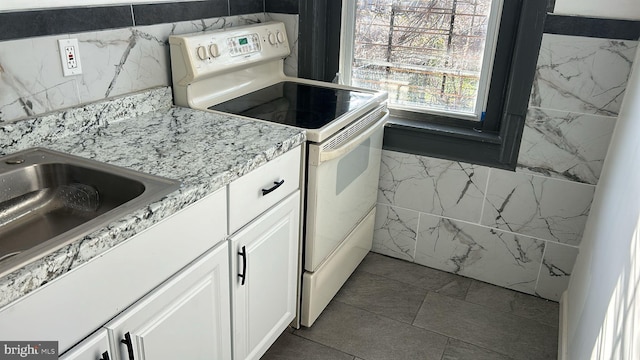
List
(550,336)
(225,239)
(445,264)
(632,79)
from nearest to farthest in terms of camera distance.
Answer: (225,239), (632,79), (550,336), (445,264)

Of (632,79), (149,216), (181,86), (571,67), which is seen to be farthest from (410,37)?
(149,216)

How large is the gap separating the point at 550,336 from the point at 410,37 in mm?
1495

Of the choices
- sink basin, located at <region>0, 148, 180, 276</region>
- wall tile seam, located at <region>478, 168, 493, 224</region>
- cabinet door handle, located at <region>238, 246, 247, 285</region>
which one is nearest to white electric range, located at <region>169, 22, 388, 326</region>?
cabinet door handle, located at <region>238, 246, 247, 285</region>

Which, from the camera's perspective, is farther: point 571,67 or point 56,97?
point 571,67

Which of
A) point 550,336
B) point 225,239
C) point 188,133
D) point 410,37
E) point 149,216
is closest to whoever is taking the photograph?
point 149,216

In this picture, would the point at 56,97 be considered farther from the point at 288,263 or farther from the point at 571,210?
the point at 571,210

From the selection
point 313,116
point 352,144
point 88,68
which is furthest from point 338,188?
point 88,68

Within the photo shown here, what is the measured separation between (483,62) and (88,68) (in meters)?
1.66

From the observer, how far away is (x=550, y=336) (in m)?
2.12

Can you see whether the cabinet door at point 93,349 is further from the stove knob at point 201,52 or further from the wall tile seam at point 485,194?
the wall tile seam at point 485,194

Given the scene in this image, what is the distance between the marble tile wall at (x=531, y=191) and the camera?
1.98m

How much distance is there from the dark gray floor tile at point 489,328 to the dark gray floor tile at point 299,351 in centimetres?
42

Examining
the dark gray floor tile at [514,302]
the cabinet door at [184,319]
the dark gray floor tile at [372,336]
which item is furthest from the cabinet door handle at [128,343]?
the dark gray floor tile at [514,302]

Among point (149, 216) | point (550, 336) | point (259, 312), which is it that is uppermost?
point (149, 216)
